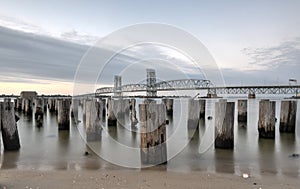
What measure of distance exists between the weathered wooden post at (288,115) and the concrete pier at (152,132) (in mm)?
9919

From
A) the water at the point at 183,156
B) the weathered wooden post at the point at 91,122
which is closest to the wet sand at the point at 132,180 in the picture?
the water at the point at 183,156

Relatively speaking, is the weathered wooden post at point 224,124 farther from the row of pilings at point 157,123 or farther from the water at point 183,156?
the water at point 183,156

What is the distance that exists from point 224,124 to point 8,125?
8.08 meters

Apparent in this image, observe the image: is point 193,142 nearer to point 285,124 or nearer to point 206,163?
point 206,163

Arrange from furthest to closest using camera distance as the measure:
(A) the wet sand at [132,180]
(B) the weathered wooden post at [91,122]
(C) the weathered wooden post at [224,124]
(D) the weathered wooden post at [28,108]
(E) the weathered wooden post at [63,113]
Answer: (D) the weathered wooden post at [28,108], (E) the weathered wooden post at [63,113], (B) the weathered wooden post at [91,122], (C) the weathered wooden post at [224,124], (A) the wet sand at [132,180]

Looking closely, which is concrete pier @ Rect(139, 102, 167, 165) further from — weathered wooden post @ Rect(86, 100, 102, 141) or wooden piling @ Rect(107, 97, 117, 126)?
wooden piling @ Rect(107, 97, 117, 126)

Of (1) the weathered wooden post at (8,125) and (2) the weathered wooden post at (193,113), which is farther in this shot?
(2) the weathered wooden post at (193,113)

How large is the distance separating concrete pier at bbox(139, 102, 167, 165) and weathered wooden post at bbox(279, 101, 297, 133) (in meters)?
9.92

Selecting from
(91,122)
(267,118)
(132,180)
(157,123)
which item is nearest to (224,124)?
(157,123)

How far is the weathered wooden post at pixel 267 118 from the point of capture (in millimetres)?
13203

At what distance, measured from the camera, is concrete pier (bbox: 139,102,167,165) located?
7863 mm

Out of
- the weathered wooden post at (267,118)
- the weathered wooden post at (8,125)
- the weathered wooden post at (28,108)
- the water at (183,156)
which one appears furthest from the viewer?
the weathered wooden post at (28,108)

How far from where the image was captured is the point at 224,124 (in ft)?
34.8

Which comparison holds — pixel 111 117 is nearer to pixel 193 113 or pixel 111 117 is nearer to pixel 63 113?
pixel 63 113
